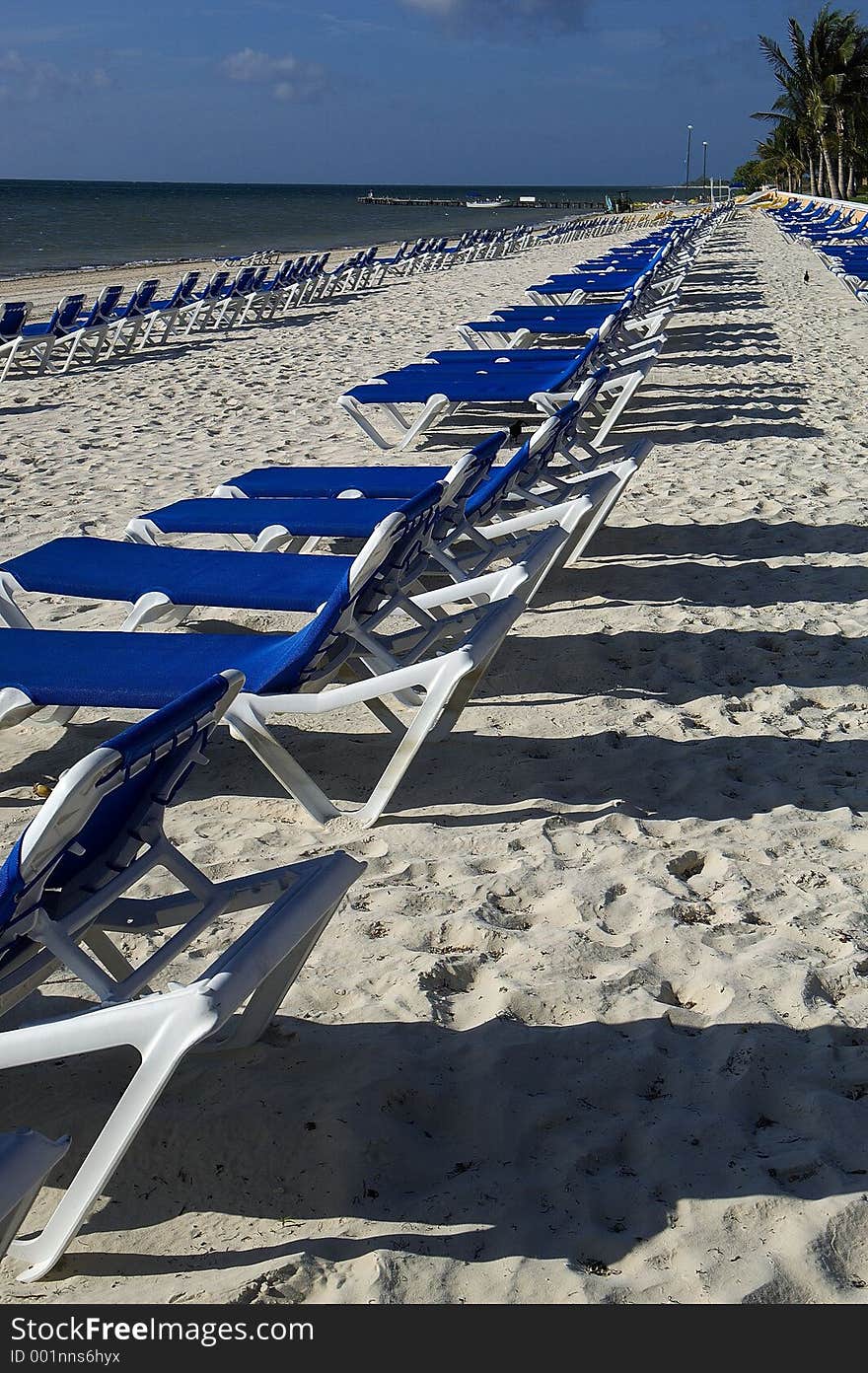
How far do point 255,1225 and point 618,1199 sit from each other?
0.55m

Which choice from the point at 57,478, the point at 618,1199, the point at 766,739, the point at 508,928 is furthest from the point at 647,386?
the point at 618,1199

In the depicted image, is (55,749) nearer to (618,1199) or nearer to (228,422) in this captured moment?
(618,1199)

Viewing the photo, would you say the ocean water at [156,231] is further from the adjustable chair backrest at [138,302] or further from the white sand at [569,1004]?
the white sand at [569,1004]

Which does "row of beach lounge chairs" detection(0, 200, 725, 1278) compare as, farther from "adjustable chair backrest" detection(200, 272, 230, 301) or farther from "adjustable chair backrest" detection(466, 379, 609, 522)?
"adjustable chair backrest" detection(200, 272, 230, 301)

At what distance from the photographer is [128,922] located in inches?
84.7

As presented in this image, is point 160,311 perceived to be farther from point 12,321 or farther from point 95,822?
point 95,822

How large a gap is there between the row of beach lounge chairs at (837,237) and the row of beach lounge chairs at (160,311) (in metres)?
7.07

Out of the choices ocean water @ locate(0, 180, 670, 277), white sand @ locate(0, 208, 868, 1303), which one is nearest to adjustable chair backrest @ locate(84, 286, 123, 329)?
white sand @ locate(0, 208, 868, 1303)

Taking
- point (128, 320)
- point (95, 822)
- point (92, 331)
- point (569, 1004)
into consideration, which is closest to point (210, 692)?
point (95, 822)

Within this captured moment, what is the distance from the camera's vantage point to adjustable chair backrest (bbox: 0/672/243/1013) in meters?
1.69

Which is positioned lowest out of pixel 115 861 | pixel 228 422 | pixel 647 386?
pixel 647 386

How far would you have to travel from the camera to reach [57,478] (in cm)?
703

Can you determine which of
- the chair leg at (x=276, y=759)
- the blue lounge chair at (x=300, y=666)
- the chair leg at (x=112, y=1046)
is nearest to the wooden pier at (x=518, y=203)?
the blue lounge chair at (x=300, y=666)
